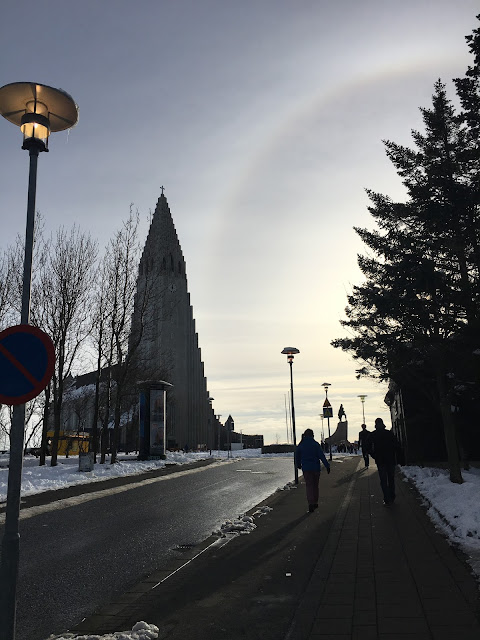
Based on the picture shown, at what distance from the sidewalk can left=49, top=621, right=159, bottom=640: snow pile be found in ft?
0.36

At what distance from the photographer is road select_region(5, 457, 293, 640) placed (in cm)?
557

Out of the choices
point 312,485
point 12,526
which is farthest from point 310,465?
point 12,526

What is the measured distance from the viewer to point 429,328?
48.1 ft

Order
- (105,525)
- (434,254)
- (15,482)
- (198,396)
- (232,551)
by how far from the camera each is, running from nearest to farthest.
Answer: (15,482) → (232,551) → (105,525) → (434,254) → (198,396)

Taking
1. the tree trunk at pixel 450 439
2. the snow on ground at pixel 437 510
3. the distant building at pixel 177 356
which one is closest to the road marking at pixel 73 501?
the snow on ground at pixel 437 510

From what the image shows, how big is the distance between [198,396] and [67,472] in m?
71.7

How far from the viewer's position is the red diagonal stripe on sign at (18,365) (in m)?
3.92

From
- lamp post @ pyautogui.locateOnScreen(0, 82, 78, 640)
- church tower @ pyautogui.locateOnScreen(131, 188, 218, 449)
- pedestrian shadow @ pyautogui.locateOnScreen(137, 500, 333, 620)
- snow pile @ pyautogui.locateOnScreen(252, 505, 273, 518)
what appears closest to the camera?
lamp post @ pyautogui.locateOnScreen(0, 82, 78, 640)

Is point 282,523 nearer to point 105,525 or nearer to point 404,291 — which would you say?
point 105,525

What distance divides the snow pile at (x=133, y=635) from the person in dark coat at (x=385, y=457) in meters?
8.71

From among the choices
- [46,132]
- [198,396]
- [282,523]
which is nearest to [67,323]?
[282,523]

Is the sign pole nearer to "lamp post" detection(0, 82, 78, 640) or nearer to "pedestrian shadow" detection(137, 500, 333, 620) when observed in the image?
"lamp post" detection(0, 82, 78, 640)

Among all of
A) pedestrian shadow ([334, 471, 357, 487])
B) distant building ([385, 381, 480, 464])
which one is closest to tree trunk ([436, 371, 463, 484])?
pedestrian shadow ([334, 471, 357, 487])

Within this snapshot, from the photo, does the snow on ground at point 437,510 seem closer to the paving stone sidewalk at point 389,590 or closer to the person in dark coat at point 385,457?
the paving stone sidewalk at point 389,590
